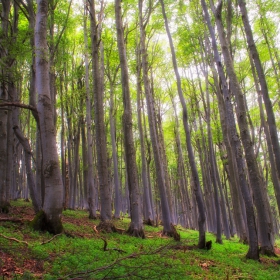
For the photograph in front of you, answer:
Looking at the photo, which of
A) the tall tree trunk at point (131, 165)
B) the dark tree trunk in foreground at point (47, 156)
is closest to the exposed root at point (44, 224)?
the dark tree trunk in foreground at point (47, 156)

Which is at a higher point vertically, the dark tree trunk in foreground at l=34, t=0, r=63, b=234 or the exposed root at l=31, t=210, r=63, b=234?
the dark tree trunk in foreground at l=34, t=0, r=63, b=234

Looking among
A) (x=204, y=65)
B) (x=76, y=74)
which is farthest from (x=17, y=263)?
(x=76, y=74)

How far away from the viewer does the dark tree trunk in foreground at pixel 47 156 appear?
233 inches

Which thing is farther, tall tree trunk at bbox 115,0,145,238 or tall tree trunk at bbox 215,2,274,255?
tall tree trunk at bbox 115,0,145,238

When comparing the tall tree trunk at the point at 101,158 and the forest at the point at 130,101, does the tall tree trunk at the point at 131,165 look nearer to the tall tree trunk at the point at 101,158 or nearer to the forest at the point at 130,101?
the forest at the point at 130,101

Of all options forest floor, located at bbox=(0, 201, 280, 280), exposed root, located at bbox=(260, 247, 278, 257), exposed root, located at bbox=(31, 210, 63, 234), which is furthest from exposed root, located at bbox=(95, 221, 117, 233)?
exposed root, located at bbox=(260, 247, 278, 257)

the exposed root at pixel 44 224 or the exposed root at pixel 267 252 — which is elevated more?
the exposed root at pixel 44 224

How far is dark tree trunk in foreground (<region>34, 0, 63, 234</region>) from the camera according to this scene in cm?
592

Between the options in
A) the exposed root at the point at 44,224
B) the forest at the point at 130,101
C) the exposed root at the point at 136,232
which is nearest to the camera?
the exposed root at the point at 44,224

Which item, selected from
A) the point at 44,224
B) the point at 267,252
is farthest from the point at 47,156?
the point at 267,252

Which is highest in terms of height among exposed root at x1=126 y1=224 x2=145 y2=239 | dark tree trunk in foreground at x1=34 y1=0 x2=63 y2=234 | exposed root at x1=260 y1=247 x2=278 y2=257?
dark tree trunk in foreground at x1=34 y1=0 x2=63 y2=234

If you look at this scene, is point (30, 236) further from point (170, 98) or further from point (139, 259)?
point (170, 98)

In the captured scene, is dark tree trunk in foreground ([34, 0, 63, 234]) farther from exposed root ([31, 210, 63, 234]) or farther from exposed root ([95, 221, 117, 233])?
exposed root ([95, 221, 117, 233])

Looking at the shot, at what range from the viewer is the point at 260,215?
24.6 feet
